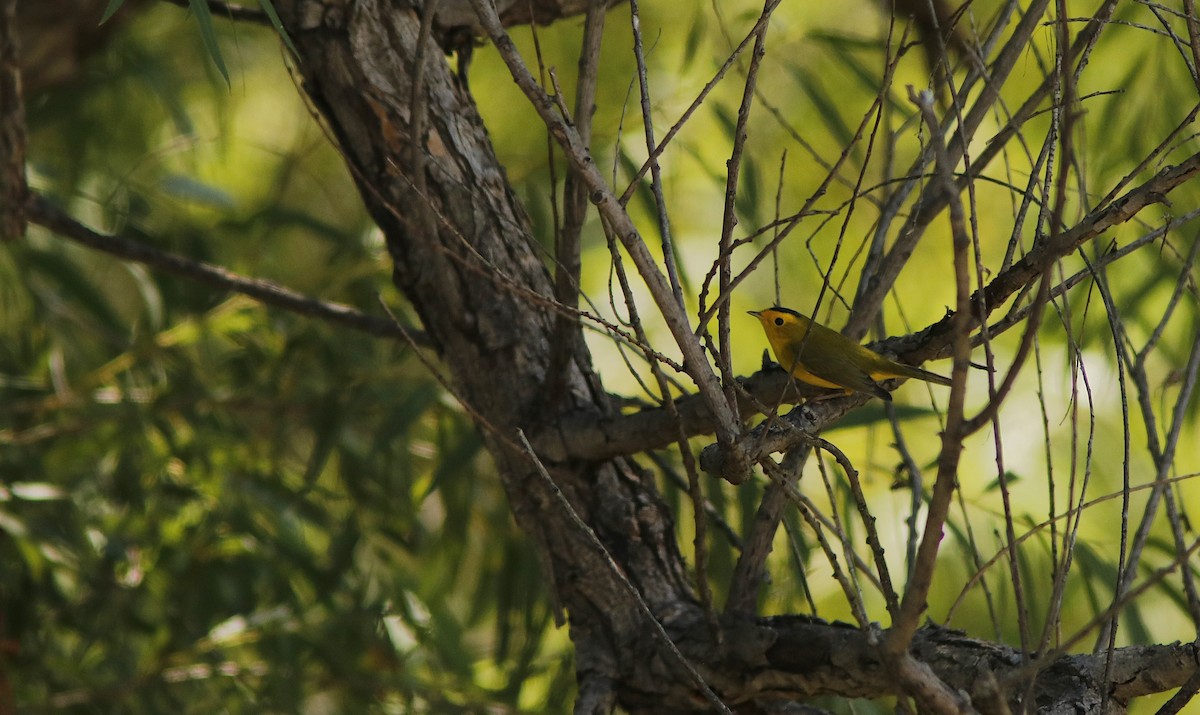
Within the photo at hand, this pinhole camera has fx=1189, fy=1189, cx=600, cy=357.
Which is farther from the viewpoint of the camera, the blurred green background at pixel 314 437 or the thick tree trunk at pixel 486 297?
the blurred green background at pixel 314 437

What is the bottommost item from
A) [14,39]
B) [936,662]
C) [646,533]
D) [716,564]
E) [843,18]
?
[936,662]

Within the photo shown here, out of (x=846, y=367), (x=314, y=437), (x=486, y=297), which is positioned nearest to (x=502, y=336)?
(x=486, y=297)

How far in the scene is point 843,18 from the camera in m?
4.18

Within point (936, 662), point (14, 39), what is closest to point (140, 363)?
point (14, 39)

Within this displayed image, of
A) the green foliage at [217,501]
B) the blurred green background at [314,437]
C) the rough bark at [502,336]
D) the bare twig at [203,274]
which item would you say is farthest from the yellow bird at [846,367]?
the green foliage at [217,501]

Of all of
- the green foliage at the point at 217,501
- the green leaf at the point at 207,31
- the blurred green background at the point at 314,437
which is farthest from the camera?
the green foliage at the point at 217,501

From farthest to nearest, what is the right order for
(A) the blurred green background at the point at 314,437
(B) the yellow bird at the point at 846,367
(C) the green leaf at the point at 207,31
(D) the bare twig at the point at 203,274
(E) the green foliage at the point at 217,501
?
1. (E) the green foliage at the point at 217,501
2. (A) the blurred green background at the point at 314,437
3. (D) the bare twig at the point at 203,274
4. (B) the yellow bird at the point at 846,367
5. (C) the green leaf at the point at 207,31

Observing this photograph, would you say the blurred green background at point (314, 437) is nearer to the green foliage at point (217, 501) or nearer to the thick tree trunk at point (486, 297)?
the green foliage at point (217, 501)

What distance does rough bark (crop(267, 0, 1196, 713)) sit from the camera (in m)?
1.88

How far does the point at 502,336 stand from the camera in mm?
1997

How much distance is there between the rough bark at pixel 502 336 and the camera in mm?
1881

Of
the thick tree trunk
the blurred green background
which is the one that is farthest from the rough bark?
the blurred green background

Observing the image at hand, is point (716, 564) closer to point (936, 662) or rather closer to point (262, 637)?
point (936, 662)

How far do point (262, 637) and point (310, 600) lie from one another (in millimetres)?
279
